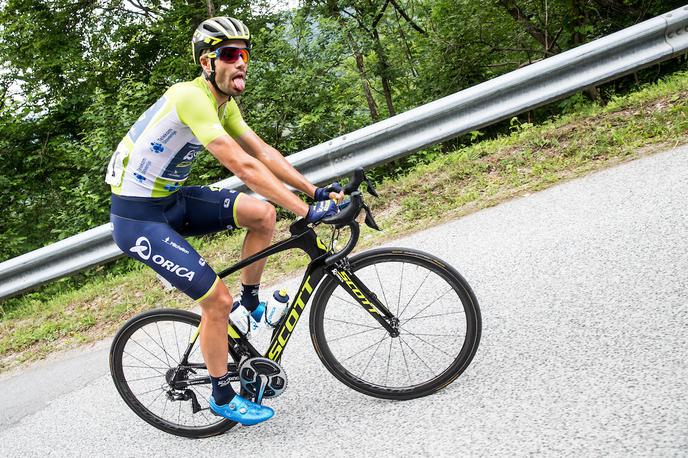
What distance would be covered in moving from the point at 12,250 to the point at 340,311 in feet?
27.9

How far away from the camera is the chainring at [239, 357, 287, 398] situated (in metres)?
3.44

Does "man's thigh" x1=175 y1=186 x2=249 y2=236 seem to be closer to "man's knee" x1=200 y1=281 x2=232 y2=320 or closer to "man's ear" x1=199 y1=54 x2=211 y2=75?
"man's knee" x1=200 y1=281 x2=232 y2=320

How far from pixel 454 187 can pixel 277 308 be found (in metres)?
3.12

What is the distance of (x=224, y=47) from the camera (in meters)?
3.13

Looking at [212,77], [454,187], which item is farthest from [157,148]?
[454,187]

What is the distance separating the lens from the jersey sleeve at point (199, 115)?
3033mm

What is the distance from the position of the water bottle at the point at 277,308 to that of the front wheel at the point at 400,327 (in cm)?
19

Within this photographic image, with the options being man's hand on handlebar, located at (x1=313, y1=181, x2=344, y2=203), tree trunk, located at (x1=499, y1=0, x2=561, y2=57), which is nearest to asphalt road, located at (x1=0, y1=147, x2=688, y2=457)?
man's hand on handlebar, located at (x1=313, y1=181, x2=344, y2=203)

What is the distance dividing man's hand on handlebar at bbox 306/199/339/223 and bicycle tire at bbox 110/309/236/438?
40.4 inches

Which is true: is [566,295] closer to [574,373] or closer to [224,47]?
[574,373]

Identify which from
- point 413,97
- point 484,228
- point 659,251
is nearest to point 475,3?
point 413,97

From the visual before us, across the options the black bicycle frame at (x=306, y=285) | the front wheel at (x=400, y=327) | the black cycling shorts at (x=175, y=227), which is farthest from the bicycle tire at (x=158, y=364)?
the front wheel at (x=400, y=327)

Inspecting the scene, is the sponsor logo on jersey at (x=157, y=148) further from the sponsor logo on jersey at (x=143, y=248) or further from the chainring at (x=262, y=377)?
the chainring at (x=262, y=377)

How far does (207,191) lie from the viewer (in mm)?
3602
